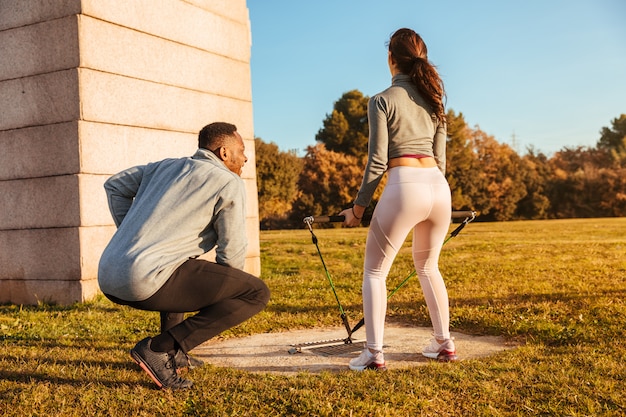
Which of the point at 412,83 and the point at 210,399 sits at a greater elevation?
the point at 412,83

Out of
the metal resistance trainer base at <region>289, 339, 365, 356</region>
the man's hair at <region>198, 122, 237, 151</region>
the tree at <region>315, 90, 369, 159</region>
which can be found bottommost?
the metal resistance trainer base at <region>289, 339, 365, 356</region>

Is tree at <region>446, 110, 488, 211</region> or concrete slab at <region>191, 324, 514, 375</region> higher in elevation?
tree at <region>446, 110, 488, 211</region>

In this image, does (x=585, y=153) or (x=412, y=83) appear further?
(x=585, y=153)

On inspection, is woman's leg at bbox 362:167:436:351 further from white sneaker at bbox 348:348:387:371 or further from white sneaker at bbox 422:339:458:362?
white sneaker at bbox 422:339:458:362

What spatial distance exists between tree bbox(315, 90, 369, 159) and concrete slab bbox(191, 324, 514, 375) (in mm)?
45043

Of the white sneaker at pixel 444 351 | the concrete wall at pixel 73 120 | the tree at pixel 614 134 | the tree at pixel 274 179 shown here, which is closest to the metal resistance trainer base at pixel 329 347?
the white sneaker at pixel 444 351

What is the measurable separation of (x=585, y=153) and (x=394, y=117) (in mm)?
65873

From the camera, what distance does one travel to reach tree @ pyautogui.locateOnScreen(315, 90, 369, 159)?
172 feet

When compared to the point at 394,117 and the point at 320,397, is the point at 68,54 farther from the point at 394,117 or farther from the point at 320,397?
the point at 320,397

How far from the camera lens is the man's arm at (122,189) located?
166 inches

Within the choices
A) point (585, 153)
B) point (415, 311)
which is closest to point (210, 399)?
point (415, 311)

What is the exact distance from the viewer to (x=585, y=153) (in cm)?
6475

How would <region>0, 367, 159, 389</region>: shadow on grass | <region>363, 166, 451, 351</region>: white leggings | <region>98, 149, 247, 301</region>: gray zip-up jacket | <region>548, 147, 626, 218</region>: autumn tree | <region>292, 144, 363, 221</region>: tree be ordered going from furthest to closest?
<region>548, 147, 626, 218</region>: autumn tree
<region>292, 144, 363, 221</region>: tree
<region>363, 166, 451, 351</region>: white leggings
<region>0, 367, 159, 389</region>: shadow on grass
<region>98, 149, 247, 301</region>: gray zip-up jacket

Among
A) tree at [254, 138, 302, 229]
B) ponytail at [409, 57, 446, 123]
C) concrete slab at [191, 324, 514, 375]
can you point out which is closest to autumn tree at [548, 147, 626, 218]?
tree at [254, 138, 302, 229]
